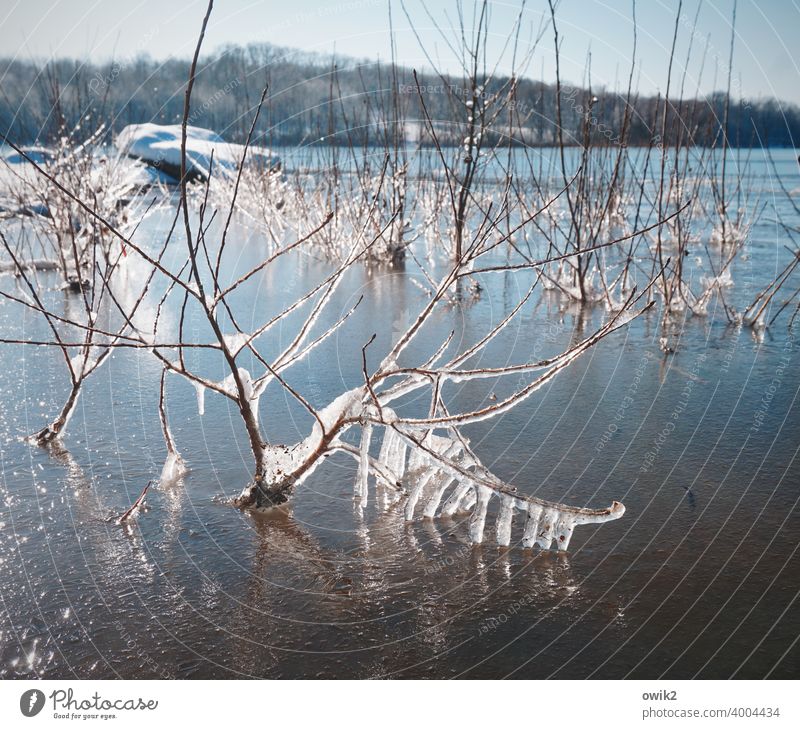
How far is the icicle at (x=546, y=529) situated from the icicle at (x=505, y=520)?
0.26 ft

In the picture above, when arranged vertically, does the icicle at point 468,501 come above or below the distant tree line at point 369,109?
below

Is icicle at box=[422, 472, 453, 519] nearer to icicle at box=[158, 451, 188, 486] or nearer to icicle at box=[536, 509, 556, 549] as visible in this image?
icicle at box=[536, 509, 556, 549]

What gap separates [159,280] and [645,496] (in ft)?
17.0

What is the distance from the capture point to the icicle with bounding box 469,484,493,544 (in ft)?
6.38

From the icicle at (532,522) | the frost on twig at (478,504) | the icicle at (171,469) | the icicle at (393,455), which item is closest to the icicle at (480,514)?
the frost on twig at (478,504)

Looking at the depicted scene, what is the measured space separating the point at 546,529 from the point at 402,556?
0.38m

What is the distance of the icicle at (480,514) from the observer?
1945 mm

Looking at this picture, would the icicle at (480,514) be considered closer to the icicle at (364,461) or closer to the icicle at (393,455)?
the icicle at (364,461)

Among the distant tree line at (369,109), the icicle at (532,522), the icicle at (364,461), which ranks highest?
the distant tree line at (369,109)

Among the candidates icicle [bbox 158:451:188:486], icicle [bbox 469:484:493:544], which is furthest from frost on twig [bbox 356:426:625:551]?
icicle [bbox 158:451:188:486]

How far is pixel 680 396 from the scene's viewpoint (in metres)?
3.34

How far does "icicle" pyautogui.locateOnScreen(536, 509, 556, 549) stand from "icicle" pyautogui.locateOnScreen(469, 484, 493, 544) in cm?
15

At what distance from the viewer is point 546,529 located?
6.32 feet
